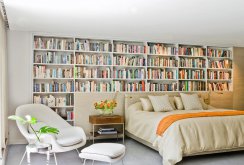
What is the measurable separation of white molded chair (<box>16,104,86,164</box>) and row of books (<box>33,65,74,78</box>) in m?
0.77

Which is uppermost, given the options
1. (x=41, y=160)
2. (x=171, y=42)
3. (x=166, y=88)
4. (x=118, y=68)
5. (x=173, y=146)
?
(x=171, y=42)

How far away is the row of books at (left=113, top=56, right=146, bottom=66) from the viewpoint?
675cm

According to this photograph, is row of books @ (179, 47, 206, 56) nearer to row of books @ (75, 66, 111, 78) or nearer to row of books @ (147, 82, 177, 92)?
row of books @ (147, 82, 177, 92)

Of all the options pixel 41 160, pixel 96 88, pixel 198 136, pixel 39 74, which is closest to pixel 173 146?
pixel 198 136

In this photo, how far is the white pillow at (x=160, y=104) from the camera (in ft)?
20.4

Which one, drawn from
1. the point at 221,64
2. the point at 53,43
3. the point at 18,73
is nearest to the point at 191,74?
the point at 221,64

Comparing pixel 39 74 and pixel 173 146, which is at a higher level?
pixel 39 74

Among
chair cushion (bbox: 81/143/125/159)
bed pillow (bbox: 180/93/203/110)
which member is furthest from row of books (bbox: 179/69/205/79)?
chair cushion (bbox: 81/143/125/159)

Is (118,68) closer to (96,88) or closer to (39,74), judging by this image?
(96,88)

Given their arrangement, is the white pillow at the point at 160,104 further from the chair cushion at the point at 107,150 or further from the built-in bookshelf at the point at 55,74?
the chair cushion at the point at 107,150

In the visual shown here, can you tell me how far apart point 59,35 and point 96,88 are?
1.43m

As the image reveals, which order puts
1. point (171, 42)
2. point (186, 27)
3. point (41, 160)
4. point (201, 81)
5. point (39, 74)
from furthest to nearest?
point (201, 81), point (171, 42), point (39, 74), point (186, 27), point (41, 160)

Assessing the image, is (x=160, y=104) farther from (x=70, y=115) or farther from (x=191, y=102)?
(x=70, y=115)

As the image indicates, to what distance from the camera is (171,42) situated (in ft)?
23.2
